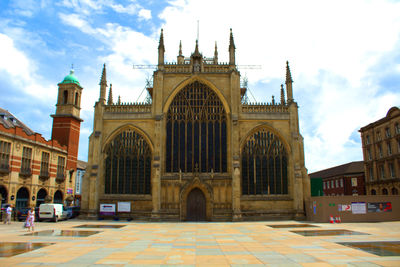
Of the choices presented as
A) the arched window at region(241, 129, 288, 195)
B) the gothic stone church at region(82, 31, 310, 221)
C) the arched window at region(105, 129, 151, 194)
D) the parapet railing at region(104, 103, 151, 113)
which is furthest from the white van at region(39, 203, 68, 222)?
the arched window at region(241, 129, 288, 195)

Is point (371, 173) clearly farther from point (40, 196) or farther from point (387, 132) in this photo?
point (40, 196)

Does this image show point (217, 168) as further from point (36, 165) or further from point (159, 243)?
point (36, 165)

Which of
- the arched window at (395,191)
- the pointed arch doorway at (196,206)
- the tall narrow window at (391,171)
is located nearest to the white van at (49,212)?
the pointed arch doorway at (196,206)

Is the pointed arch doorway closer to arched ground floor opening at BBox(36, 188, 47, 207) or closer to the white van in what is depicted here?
the white van

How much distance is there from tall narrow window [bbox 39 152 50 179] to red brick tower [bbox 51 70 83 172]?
193 inches

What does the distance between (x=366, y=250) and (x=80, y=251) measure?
42.4 ft

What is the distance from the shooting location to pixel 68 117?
4503 centimetres

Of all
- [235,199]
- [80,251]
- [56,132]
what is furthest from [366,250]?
[56,132]

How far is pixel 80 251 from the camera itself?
544 inches

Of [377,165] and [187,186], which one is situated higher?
[377,165]

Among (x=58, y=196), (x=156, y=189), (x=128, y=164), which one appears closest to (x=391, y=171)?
(x=156, y=189)

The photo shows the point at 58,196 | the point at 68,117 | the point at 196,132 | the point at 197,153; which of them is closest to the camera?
the point at 197,153

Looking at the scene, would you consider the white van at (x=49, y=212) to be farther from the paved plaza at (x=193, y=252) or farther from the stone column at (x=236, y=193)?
the stone column at (x=236, y=193)

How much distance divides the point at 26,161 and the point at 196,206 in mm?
21291
